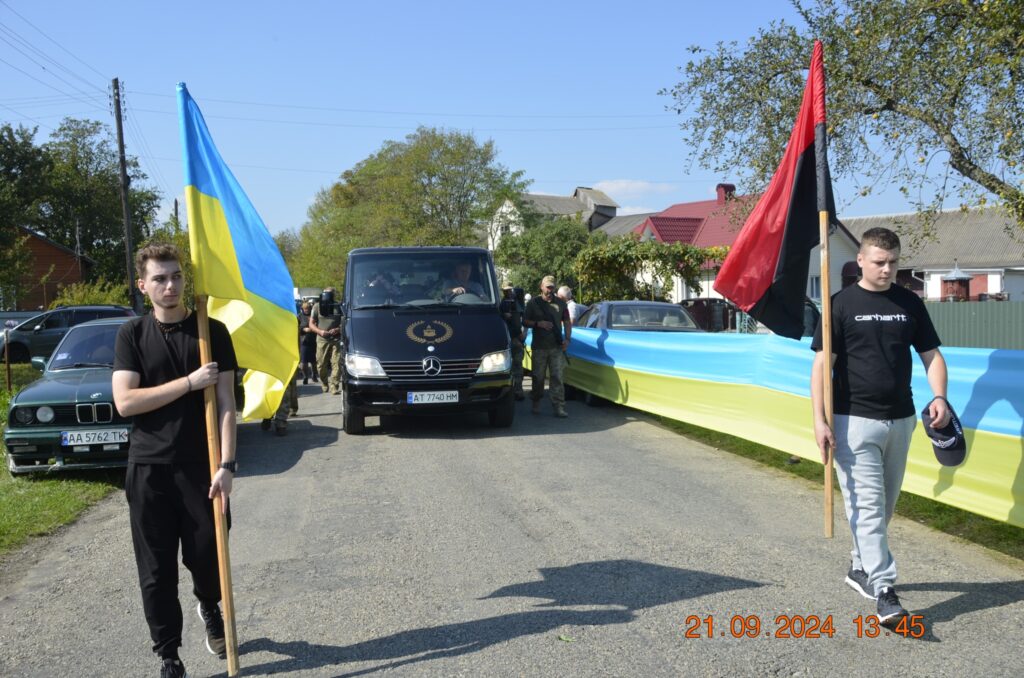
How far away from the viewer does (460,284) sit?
12.1 m

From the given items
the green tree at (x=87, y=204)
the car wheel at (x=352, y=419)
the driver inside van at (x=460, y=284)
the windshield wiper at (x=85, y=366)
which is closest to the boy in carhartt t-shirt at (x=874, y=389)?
the car wheel at (x=352, y=419)

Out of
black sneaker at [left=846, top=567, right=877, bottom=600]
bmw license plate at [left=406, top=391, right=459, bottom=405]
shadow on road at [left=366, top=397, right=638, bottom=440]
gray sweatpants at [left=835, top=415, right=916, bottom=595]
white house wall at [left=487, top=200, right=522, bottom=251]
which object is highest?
white house wall at [left=487, top=200, right=522, bottom=251]

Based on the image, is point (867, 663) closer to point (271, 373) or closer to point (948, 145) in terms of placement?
point (271, 373)

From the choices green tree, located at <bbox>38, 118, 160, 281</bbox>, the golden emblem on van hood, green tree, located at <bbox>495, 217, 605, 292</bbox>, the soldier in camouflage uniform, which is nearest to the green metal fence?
the soldier in camouflage uniform

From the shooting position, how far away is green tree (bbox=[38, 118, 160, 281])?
222 feet

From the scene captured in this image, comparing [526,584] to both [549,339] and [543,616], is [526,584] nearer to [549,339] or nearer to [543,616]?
[543,616]

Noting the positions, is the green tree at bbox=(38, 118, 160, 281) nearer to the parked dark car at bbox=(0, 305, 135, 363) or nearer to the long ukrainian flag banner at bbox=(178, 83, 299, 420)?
the parked dark car at bbox=(0, 305, 135, 363)

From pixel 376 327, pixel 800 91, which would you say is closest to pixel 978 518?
pixel 376 327

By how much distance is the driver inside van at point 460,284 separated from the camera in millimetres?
12000

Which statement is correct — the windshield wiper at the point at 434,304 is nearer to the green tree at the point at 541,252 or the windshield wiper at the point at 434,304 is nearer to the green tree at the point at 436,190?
the green tree at the point at 541,252

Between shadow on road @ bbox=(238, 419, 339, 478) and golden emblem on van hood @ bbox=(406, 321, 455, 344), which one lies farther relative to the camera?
golden emblem on van hood @ bbox=(406, 321, 455, 344)

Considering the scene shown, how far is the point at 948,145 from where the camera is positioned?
1382 centimetres

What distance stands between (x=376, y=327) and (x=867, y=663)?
8094mm

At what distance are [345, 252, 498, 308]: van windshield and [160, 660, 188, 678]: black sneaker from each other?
309 inches
